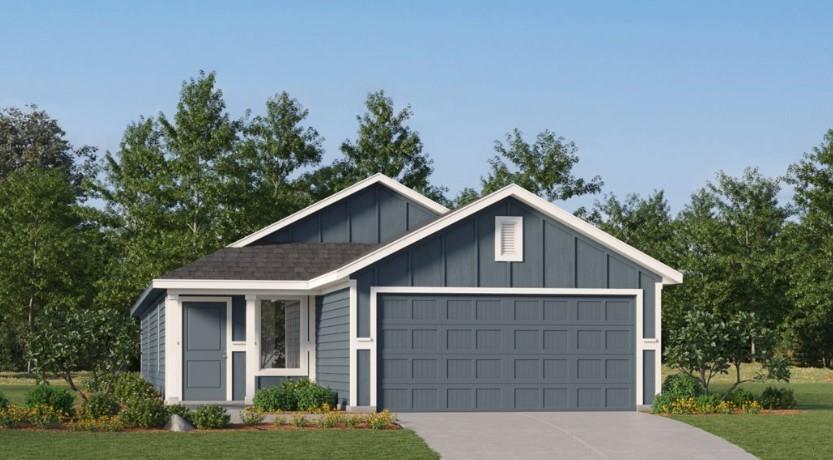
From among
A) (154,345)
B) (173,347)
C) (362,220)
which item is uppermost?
(362,220)

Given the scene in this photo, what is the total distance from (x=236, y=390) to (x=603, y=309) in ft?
30.1

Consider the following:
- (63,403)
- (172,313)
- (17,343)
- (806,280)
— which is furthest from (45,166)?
(63,403)

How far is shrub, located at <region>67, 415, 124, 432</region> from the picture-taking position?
72.9 ft

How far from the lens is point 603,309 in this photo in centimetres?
2773

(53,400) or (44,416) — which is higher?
(53,400)

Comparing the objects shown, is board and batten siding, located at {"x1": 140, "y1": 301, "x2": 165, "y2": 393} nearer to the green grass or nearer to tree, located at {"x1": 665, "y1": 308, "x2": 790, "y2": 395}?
the green grass

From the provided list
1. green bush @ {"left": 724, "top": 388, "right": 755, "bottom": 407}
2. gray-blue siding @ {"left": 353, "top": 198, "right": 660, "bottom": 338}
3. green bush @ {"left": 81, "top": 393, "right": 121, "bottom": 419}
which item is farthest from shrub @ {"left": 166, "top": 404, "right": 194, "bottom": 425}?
green bush @ {"left": 724, "top": 388, "right": 755, "bottom": 407}

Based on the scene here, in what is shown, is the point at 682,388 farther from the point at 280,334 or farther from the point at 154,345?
the point at 154,345

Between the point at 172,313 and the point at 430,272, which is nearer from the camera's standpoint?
the point at 430,272

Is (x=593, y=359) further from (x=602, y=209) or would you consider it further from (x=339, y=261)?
(x=602, y=209)

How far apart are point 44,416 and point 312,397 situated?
6067 millimetres

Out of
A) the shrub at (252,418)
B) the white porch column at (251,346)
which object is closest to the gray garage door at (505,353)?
the shrub at (252,418)

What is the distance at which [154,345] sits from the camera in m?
36.5

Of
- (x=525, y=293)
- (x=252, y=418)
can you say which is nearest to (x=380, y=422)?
(x=252, y=418)
